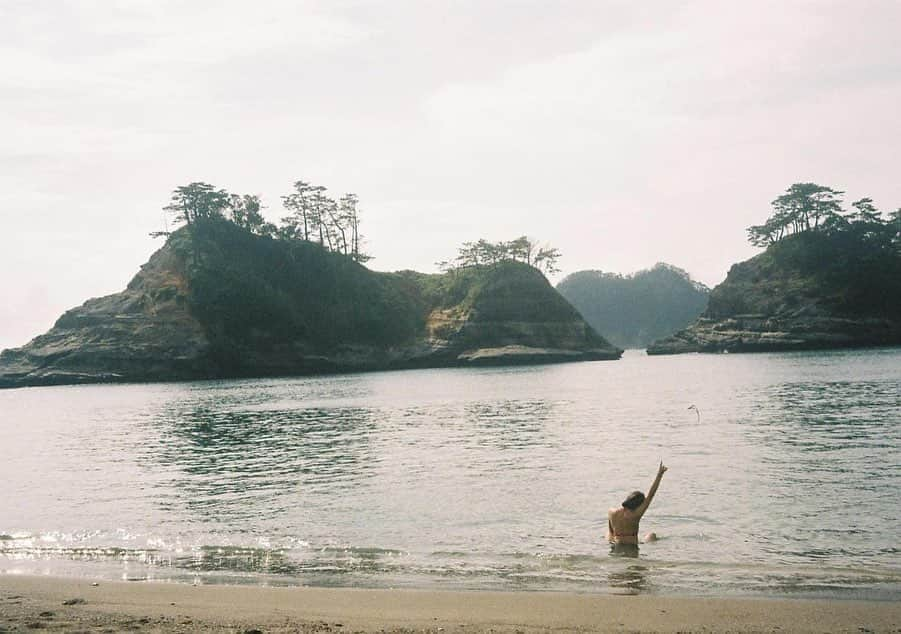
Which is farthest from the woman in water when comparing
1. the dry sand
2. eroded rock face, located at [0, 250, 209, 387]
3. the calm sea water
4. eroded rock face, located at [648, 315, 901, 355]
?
eroded rock face, located at [648, 315, 901, 355]

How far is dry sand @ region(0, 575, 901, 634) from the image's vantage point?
10.0 meters

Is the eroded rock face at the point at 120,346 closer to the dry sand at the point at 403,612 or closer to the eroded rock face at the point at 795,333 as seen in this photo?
the eroded rock face at the point at 795,333

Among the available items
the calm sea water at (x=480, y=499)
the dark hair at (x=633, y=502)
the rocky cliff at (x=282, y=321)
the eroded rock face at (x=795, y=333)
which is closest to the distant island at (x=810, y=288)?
the eroded rock face at (x=795, y=333)

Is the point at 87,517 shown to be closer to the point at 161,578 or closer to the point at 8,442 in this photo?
the point at 161,578

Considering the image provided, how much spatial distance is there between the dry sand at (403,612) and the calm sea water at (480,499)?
1338mm

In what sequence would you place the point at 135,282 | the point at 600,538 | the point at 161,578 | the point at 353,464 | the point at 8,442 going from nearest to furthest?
the point at 161,578, the point at 600,538, the point at 353,464, the point at 8,442, the point at 135,282

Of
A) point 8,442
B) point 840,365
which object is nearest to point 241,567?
point 8,442

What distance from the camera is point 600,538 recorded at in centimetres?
1742

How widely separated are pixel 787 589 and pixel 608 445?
21.6 metres

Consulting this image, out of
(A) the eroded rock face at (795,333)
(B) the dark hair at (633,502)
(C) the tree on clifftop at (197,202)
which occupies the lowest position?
(B) the dark hair at (633,502)

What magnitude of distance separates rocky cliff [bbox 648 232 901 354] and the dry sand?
149 m

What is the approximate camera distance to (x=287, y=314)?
14888 cm

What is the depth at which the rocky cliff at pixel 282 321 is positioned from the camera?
431 ft

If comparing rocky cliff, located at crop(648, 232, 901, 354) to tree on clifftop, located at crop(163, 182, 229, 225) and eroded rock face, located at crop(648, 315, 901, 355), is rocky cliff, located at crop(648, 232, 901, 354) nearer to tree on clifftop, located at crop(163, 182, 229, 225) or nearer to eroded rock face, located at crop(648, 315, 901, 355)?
eroded rock face, located at crop(648, 315, 901, 355)
